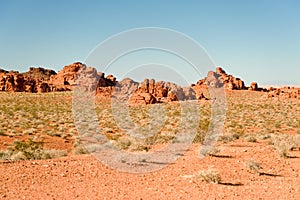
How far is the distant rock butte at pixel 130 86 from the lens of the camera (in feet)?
163

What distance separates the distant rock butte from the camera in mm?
49562

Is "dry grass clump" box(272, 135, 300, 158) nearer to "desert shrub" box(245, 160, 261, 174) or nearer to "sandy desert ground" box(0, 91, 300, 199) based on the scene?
"sandy desert ground" box(0, 91, 300, 199)

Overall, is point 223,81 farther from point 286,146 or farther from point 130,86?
point 286,146

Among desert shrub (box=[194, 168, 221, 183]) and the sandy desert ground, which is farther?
desert shrub (box=[194, 168, 221, 183])

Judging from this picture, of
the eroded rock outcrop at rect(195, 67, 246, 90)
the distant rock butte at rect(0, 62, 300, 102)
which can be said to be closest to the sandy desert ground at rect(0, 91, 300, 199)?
the distant rock butte at rect(0, 62, 300, 102)

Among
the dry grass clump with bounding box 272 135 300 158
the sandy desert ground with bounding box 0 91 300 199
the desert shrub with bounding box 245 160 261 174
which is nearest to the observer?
the sandy desert ground with bounding box 0 91 300 199

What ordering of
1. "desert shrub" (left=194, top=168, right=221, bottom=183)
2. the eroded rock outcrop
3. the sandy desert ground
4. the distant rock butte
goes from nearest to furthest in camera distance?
1. the sandy desert ground
2. "desert shrub" (left=194, top=168, right=221, bottom=183)
3. the distant rock butte
4. the eroded rock outcrop

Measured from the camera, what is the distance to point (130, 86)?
5350cm

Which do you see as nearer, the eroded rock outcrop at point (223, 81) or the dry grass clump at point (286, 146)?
the dry grass clump at point (286, 146)

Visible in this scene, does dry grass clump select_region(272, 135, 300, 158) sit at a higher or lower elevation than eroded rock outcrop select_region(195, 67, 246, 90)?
lower

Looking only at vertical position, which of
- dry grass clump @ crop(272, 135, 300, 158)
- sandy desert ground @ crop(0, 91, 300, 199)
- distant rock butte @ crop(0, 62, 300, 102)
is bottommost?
sandy desert ground @ crop(0, 91, 300, 199)

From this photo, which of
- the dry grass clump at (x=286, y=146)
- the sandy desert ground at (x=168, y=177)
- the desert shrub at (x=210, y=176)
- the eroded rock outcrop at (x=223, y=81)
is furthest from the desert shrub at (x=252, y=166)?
the eroded rock outcrop at (x=223, y=81)

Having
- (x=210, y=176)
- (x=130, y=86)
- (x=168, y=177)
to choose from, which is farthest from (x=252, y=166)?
(x=130, y=86)

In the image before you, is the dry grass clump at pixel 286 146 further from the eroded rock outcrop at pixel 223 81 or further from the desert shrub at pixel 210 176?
the eroded rock outcrop at pixel 223 81
